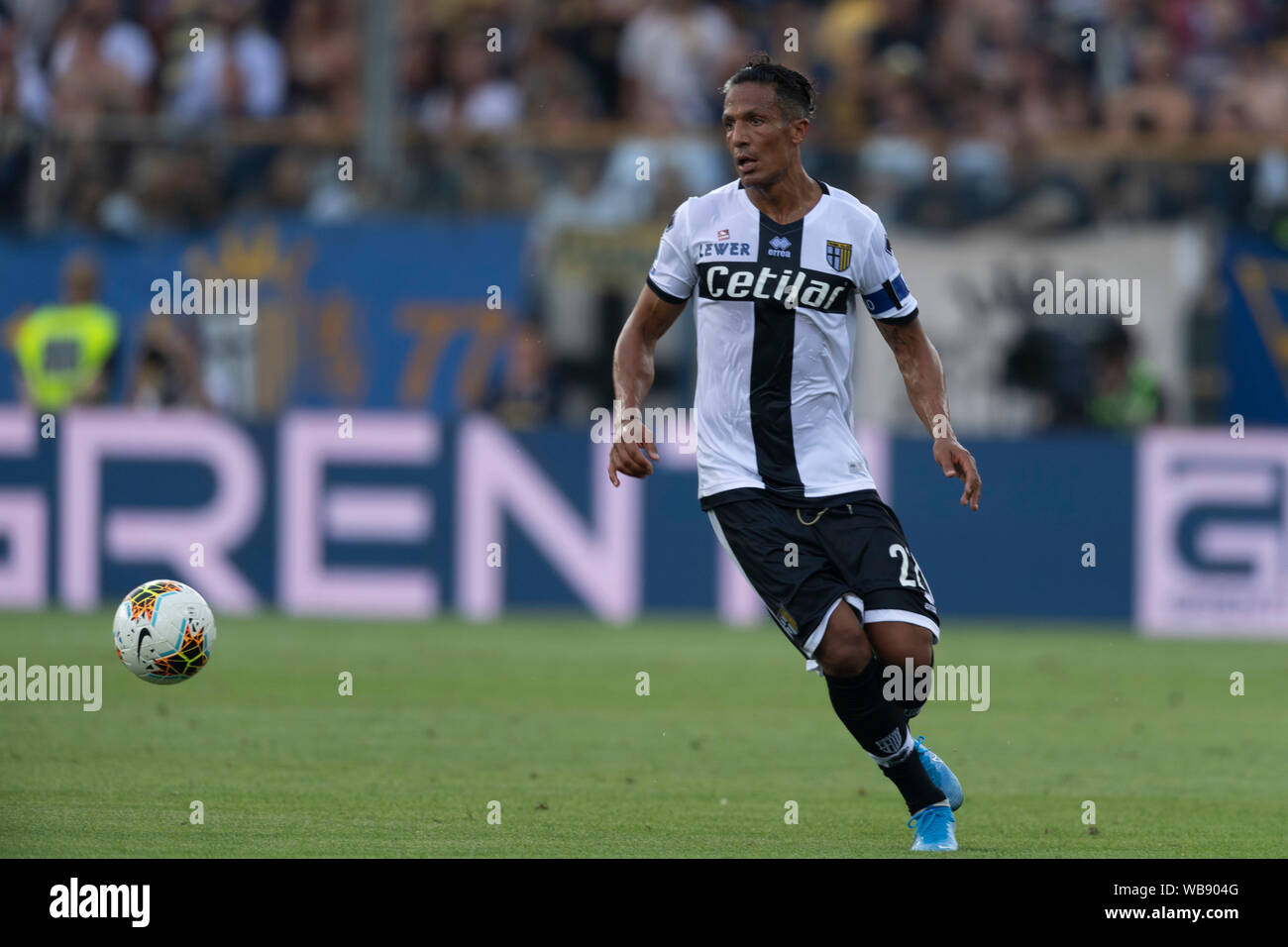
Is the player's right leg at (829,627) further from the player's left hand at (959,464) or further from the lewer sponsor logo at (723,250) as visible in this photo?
the lewer sponsor logo at (723,250)

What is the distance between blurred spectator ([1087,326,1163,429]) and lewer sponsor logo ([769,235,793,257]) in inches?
397

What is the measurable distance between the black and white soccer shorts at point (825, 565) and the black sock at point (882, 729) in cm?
17

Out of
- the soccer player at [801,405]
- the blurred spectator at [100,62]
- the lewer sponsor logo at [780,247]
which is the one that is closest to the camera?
the soccer player at [801,405]

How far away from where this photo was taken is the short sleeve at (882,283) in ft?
26.6

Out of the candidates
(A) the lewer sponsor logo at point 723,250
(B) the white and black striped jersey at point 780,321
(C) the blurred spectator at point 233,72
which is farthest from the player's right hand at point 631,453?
(C) the blurred spectator at point 233,72

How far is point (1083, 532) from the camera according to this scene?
16.7 m

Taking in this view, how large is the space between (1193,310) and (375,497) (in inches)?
261

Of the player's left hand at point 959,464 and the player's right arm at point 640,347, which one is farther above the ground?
the player's right arm at point 640,347

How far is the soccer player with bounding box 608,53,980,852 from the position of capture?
7895 millimetres

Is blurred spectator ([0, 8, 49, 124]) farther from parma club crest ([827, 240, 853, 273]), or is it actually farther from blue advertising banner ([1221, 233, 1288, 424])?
parma club crest ([827, 240, 853, 273])

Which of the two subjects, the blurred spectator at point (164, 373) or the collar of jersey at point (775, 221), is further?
the blurred spectator at point (164, 373)

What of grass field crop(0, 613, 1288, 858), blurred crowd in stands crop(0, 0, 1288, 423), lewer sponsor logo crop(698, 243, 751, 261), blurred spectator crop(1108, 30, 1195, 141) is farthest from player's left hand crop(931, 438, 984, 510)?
blurred spectator crop(1108, 30, 1195, 141)
